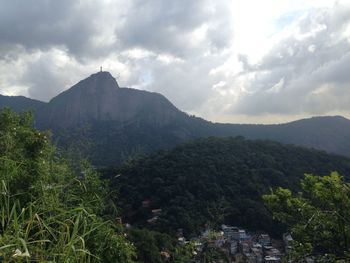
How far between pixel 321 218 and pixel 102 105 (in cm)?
17948

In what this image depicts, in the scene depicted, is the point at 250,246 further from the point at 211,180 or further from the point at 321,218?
the point at 321,218

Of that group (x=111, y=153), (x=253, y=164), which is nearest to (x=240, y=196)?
(x=253, y=164)

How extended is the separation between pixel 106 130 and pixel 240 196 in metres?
114

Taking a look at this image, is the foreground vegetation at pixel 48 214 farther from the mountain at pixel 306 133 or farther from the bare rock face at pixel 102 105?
the bare rock face at pixel 102 105

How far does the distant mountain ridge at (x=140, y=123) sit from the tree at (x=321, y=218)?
384ft

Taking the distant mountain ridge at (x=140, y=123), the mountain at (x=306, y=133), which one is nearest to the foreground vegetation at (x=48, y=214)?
the distant mountain ridge at (x=140, y=123)

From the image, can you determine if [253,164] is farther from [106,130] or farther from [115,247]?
[106,130]

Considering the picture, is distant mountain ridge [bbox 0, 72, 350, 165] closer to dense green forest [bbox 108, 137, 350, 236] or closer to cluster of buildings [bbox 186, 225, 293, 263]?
dense green forest [bbox 108, 137, 350, 236]

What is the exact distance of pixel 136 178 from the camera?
167 ft

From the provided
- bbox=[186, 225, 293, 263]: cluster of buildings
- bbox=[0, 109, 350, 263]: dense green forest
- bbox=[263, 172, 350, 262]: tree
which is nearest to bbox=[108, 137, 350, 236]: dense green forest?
bbox=[0, 109, 350, 263]: dense green forest

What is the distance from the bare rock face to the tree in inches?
6198

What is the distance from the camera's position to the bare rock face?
174 meters

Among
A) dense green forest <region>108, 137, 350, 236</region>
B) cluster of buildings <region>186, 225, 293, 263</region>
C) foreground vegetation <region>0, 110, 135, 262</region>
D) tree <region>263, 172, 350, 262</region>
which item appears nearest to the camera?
foreground vegetation <region>0, 110, 135, 262</region>

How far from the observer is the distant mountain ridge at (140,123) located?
14188cm
